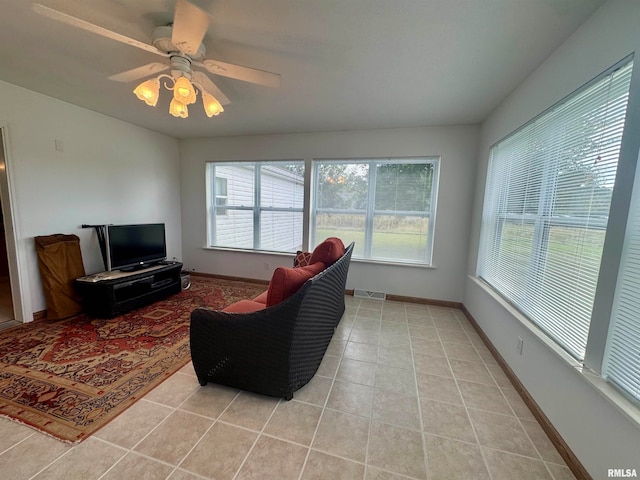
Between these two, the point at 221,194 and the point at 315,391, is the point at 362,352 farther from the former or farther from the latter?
the point at 221,194

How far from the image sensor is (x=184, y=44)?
4.73ft

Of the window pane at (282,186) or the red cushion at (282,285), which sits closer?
the red cushion at (282,285)

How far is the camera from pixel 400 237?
144 inches

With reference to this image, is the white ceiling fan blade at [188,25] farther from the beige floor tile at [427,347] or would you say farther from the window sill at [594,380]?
the beige floor tile at [427,347]

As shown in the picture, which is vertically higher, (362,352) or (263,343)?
(263,343)

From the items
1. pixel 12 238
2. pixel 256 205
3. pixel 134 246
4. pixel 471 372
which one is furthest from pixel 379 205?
pixel 12 238

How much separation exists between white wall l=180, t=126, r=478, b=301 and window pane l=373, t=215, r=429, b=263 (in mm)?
184

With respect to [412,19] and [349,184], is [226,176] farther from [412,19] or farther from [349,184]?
[412,19]

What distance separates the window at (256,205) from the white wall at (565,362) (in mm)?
2847

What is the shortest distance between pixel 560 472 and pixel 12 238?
475 cm

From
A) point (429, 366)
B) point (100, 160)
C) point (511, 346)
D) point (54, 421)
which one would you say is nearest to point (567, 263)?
point (511, 346)

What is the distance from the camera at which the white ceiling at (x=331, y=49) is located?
1.42 meters

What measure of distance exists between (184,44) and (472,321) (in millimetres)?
3696

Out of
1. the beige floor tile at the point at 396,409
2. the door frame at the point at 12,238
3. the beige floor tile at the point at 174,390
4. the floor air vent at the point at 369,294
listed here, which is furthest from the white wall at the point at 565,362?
the door frame at the point at 12,238
